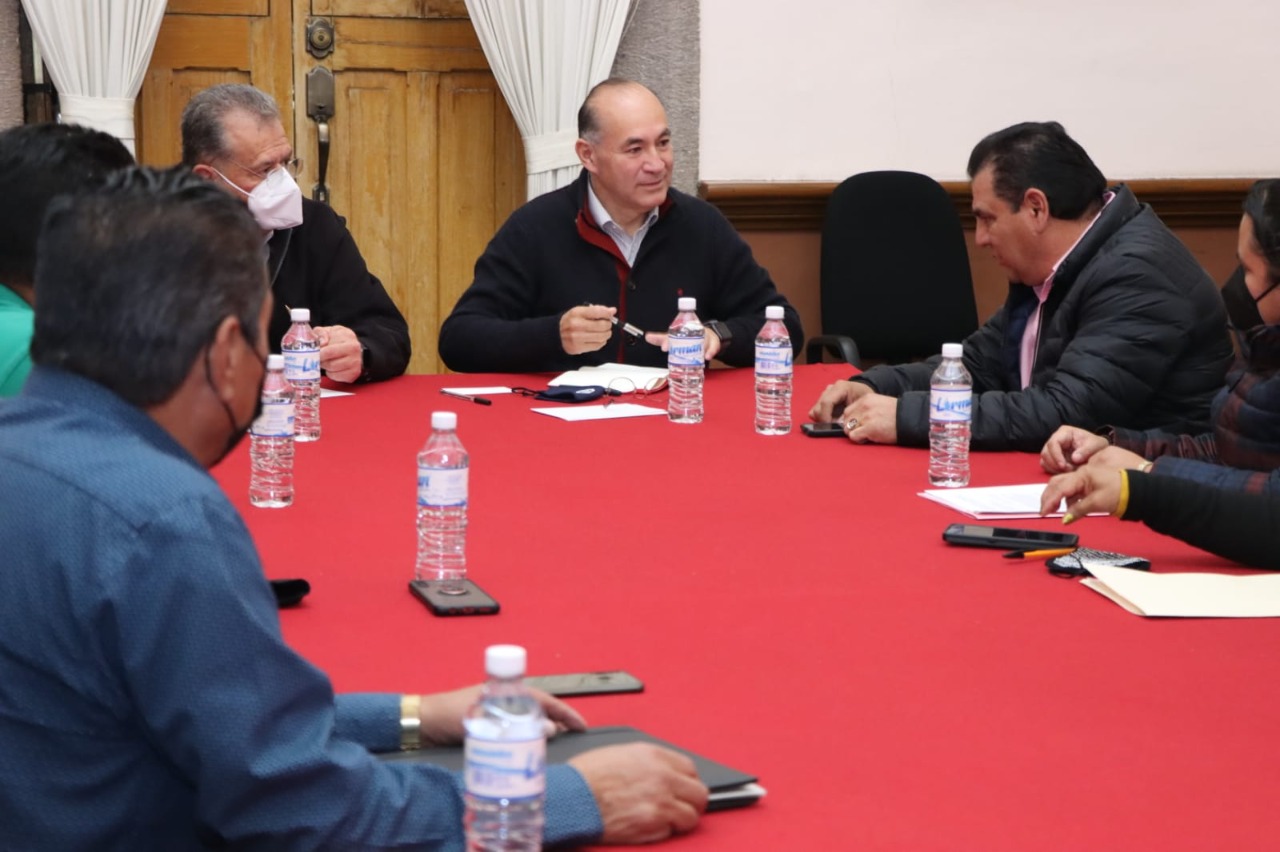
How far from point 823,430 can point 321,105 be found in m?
2.71

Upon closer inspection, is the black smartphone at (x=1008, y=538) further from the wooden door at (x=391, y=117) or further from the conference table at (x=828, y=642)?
the wooden door at (x=391, y=117)

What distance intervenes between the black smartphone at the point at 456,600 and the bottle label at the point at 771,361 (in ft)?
4.63

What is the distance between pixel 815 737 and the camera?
56.1 inches

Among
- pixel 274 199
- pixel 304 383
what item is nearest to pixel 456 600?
pixel 304 383

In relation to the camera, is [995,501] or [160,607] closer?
[160,607]

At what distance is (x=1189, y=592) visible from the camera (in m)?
1.91

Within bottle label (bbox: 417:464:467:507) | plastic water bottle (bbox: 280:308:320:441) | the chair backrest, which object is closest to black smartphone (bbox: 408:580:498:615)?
bottle label (bbox: 417:464:467:507)

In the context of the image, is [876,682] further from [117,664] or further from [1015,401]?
[1015,401]

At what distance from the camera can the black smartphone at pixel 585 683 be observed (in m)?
1.53

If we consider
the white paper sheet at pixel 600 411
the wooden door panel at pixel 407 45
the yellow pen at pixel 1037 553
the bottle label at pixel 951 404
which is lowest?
the yellow pen at pixel 1037 553

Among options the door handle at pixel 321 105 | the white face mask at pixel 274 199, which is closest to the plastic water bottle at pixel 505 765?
the white face mask at pixel 274 199

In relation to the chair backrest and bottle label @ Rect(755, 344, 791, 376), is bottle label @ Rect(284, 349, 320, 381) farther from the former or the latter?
the chair backrest

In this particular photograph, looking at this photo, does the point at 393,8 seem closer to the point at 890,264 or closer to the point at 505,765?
the point at 890,264

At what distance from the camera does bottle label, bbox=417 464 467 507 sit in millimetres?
1953
